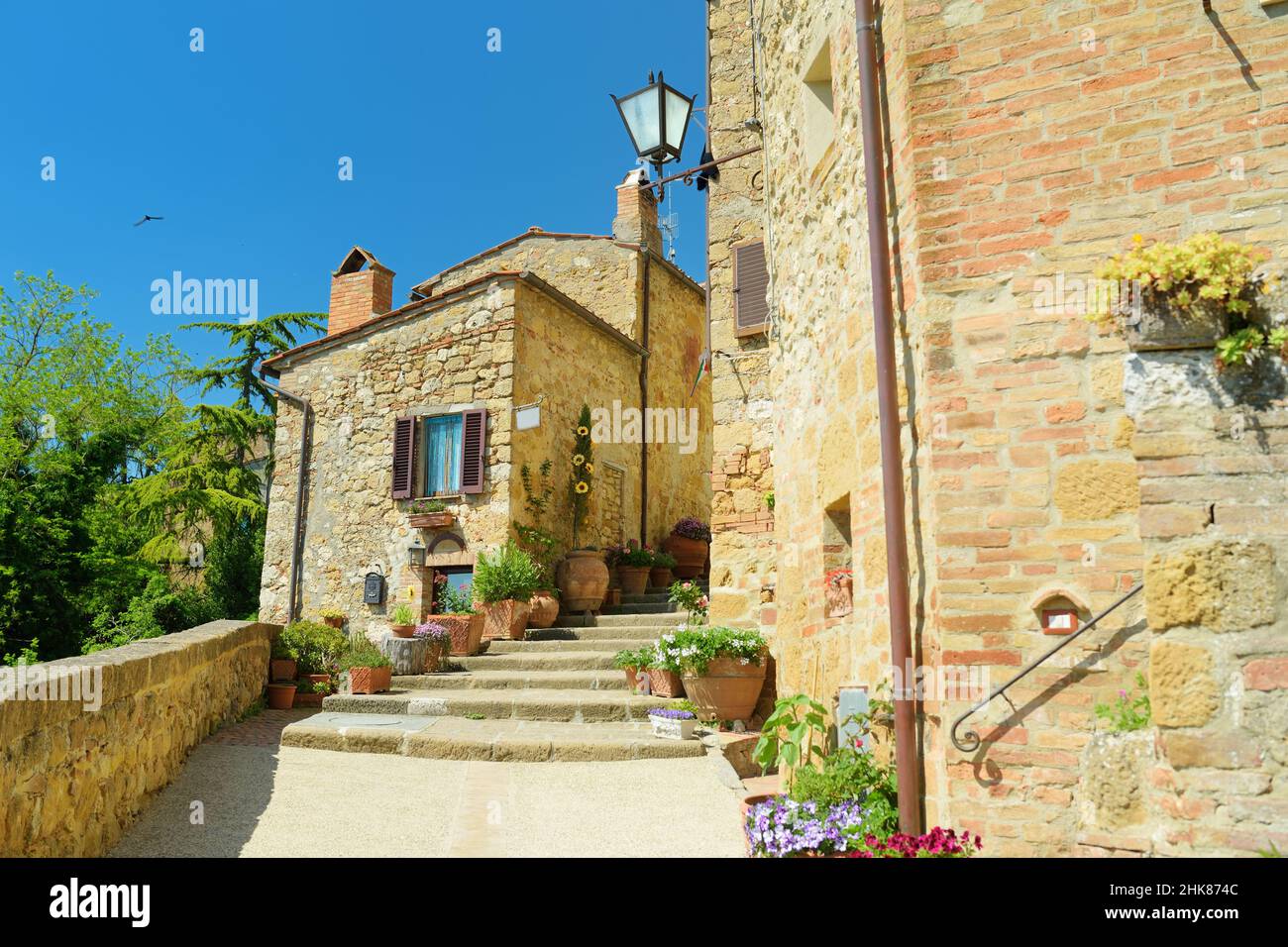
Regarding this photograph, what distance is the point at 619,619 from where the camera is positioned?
1155cm

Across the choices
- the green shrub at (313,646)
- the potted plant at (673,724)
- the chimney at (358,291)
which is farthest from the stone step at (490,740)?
the chimney at (358,291)

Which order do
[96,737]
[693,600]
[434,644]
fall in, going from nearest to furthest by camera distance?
[96,737] → [434,644] → [693,600]

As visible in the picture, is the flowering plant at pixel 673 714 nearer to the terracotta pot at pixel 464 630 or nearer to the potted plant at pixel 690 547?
the terracotta pot at pixel 464 630

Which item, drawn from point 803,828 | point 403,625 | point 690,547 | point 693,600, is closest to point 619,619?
point 693,600

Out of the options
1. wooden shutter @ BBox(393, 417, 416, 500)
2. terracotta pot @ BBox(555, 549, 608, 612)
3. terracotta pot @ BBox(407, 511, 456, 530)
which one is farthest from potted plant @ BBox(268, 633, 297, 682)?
terracotta pot @ BBox(555, 549, 608, 612)

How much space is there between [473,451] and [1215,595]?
33.6 ft

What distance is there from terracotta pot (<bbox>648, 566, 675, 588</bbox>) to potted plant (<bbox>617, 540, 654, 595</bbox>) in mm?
450

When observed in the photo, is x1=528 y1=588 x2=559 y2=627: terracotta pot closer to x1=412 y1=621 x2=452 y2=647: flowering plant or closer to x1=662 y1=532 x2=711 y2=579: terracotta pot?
x1=412 y1=621 x2=452 y2=647: flowering plant

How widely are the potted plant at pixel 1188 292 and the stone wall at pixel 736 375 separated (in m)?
5.05

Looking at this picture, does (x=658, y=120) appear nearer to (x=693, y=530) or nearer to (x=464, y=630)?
(x=464, y=630)

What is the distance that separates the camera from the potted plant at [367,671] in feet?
28.8

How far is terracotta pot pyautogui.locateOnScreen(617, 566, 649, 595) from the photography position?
13.3 m
